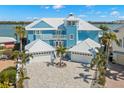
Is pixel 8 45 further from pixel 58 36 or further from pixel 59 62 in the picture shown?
pixel 59 62

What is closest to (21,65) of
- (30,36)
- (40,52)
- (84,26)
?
(40,52)

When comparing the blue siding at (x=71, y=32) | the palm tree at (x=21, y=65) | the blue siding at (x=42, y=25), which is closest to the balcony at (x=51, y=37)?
the blue siding at (x=71, y=32)

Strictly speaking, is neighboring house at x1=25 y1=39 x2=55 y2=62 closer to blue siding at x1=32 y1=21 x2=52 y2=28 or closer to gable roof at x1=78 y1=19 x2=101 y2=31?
blue siding at x1=32 y1=21 x2=52 y2=28

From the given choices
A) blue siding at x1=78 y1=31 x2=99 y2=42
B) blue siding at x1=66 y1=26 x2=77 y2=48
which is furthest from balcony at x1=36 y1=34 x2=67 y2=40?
blue siding at x1=78 y1=31 x2=99 y2=42

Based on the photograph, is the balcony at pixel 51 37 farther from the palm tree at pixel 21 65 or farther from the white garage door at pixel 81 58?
the palm tree at pixel 21 65

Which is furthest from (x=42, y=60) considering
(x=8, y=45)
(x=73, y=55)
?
(x=8, y=45)
